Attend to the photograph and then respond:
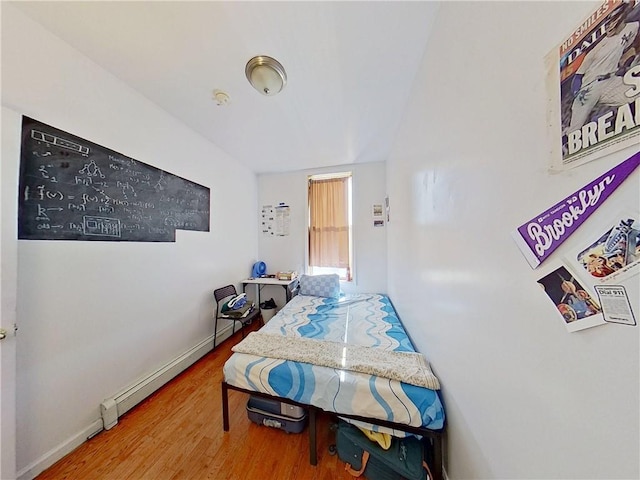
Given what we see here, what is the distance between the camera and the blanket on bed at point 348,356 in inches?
46.3

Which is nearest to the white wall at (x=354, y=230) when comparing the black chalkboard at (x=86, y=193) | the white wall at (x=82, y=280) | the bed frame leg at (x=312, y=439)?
the white wall at (x=82, y=280)

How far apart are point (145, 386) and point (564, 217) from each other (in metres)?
2.62

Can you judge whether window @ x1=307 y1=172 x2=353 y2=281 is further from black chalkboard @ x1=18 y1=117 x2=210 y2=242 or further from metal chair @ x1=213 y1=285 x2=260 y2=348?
black chalkboard @ x1=18 y1=117 x2=210 y2=242

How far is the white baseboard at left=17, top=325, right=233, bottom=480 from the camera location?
3.76ft

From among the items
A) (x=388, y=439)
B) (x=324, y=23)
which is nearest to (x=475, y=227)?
(x=388, y=439)

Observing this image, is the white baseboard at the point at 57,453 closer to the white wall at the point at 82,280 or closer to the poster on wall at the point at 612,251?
the white wall at the point at 82,280

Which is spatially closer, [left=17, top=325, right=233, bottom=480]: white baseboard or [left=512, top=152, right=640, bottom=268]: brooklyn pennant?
[left=512, top=152, right=640, bottom=268]: brooklyn pennant

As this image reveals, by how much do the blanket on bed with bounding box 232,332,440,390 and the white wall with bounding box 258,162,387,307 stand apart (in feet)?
5.66

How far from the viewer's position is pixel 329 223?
332cm

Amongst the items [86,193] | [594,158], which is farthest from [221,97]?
[594,158]

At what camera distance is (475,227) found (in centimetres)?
80

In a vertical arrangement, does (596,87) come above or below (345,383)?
above

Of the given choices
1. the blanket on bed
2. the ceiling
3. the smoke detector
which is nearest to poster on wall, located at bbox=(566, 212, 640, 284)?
the blanket on bed

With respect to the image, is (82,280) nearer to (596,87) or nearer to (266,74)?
(266,74)
